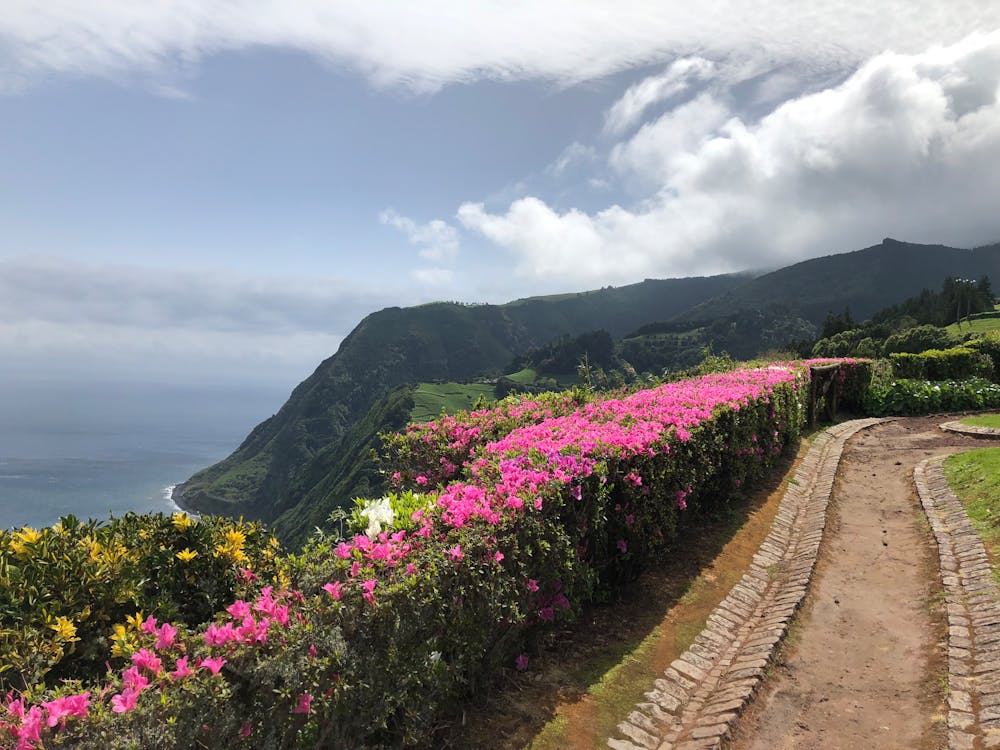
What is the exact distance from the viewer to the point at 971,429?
15234 millimetres

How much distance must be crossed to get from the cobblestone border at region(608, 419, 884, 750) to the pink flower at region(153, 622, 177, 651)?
3.31 meters

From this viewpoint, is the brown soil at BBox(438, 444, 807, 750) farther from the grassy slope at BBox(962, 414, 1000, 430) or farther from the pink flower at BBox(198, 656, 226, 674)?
the grassy slope at BBox(962, 414, 1000, 430)

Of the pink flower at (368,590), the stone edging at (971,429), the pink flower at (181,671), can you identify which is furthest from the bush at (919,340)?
the pink flower at (181,671)

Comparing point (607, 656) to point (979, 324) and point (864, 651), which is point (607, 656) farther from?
point (979, 324)

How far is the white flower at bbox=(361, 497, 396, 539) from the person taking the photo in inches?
180

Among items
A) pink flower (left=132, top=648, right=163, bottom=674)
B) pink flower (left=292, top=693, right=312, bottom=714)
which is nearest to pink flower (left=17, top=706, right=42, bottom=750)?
pink flower (left=132, top=648, right=163, bottom=674)

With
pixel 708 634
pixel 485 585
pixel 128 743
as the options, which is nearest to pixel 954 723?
pixel 708 634

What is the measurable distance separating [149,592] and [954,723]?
6141mm

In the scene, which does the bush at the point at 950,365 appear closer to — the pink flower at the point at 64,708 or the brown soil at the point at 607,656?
the brown soil at the point at 607,656

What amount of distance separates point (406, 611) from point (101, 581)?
198 centimetres

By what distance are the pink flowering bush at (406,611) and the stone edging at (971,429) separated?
39.8 feet

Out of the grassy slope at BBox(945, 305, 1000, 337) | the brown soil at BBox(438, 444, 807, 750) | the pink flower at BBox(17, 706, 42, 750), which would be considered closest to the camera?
the pink flower at BBox(17, 706, 42, 750)

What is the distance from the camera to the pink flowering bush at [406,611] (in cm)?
271

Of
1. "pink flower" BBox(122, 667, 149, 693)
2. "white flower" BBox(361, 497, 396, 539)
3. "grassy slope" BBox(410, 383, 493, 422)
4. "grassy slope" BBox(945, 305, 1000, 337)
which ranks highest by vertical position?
"white flower" BBox(361, 497, 396, 539)
